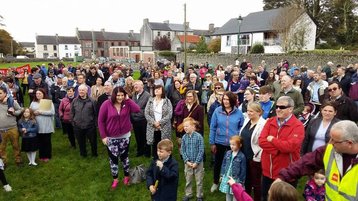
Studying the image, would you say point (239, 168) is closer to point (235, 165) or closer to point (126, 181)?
point (235, 165)

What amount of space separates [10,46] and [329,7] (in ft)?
248

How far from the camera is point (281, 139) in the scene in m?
3.77

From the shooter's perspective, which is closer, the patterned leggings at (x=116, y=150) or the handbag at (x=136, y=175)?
the patterned leggings at (x=116, y=150)

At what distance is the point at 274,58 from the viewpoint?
87.2ft

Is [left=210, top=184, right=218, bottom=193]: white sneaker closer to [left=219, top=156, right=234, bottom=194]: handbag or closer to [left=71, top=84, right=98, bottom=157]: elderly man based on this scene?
[left=219, top=156, right=234, bottom=194]: handbag

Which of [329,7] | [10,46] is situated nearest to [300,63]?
[329,7]

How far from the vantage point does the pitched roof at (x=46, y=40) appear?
321ft

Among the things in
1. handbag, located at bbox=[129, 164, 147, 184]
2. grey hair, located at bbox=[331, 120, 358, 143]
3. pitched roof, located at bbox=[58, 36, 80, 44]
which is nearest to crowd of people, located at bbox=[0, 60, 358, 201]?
grey hair, located at bbox=[331, 120, 358, 143]

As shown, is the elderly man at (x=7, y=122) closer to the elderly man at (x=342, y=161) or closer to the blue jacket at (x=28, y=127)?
the blue jacket at (x=28, y=127)

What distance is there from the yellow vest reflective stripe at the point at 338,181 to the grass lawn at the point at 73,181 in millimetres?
2879

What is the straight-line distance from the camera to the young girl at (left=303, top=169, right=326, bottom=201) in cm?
380

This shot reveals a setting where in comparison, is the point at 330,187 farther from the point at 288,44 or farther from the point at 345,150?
the point at 288,44

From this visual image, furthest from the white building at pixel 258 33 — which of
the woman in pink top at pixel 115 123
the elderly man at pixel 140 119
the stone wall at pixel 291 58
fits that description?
the woman in pink top at pixel 115 123

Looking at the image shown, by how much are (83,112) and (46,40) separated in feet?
345
